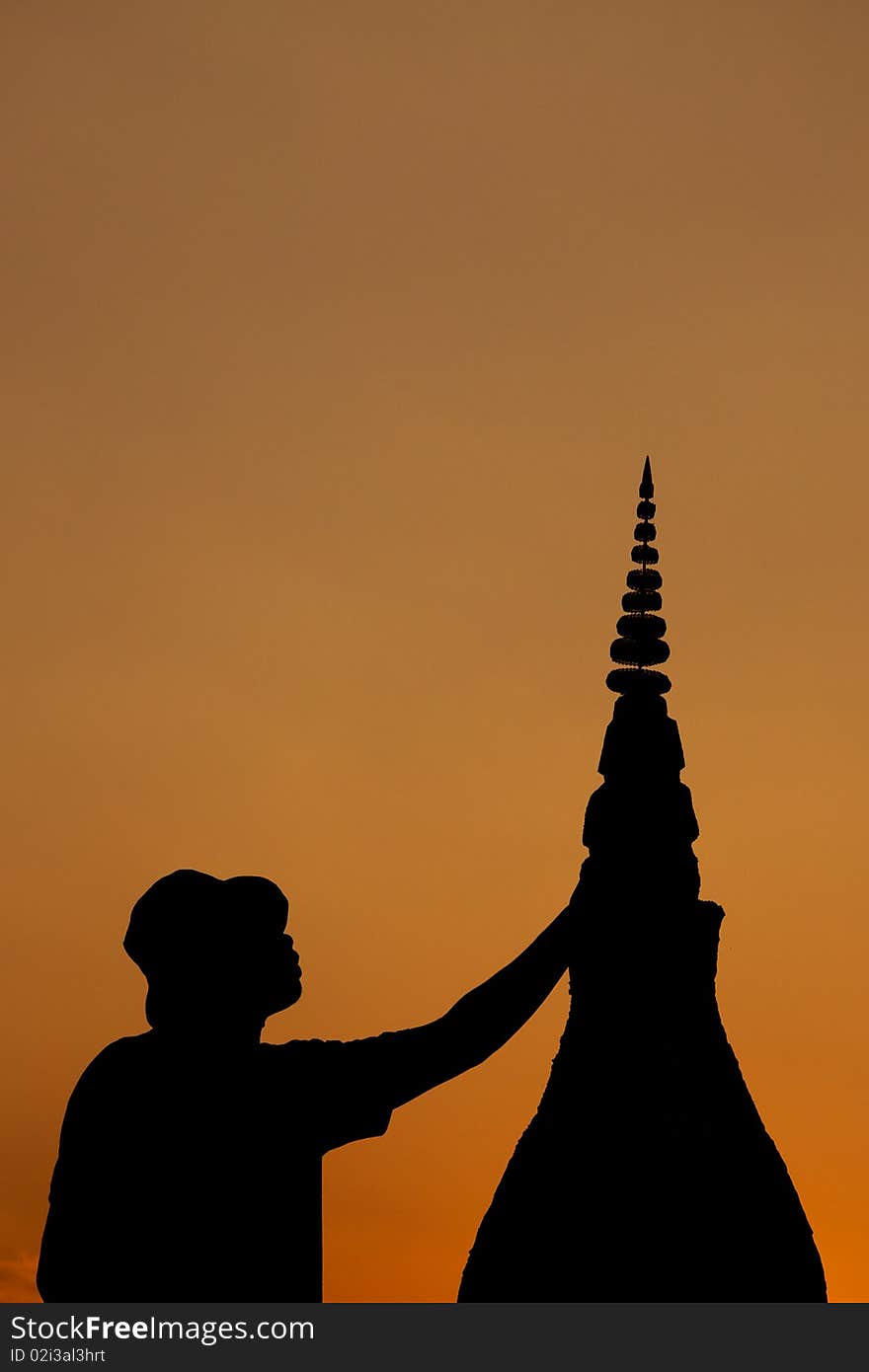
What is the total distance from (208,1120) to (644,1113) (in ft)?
21.6

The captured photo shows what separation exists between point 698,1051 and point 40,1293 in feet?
23.1

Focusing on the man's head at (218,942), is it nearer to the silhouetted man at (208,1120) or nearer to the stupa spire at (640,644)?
the silhouetted man at (208,1120)

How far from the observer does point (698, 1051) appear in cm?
1359

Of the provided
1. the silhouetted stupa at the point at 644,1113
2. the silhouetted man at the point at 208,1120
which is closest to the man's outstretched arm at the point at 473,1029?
the silhouetted man at the point at 208,1120

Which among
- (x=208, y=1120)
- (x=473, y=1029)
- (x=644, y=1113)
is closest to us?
(x=208, y=1120)

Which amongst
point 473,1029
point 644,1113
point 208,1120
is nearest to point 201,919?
point 208,1120

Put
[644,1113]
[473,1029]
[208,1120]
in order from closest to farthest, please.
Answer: [208,1120]
[473,1029]
[644,1113]

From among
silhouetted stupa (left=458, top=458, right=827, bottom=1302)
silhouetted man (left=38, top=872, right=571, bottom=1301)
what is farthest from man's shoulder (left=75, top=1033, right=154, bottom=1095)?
silhouetted stupa (left=458, top=458, right=827, bottom=1302)

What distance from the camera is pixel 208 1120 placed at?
24.9ft

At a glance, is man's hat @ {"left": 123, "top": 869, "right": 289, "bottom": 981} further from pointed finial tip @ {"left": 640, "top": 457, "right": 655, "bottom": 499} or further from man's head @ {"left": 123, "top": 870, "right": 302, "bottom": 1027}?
pointed finial tip @ {"left": 640, "top": 457, "right": 655, "bottom": 499}

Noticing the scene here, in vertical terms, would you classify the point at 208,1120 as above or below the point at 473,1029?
below

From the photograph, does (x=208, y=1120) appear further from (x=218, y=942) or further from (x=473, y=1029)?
(x=473, y=1029)

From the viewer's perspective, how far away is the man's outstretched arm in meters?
7.77
